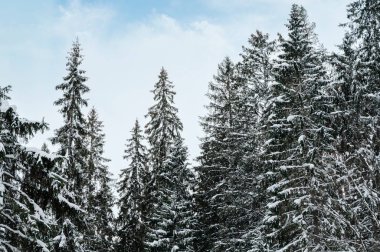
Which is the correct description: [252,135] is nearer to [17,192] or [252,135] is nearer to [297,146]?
[297,146]

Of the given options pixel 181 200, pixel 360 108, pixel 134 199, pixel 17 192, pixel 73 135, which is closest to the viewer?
pixel 17 192

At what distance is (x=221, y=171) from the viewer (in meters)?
26.4

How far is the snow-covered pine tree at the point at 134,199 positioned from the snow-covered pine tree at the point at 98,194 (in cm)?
96

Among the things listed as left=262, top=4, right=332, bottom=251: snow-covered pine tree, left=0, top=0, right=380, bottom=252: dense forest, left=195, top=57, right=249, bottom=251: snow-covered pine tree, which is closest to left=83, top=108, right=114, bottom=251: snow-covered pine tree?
left=0, top=0, right=380, bottom=252: dense forest

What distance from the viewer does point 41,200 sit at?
10.9m

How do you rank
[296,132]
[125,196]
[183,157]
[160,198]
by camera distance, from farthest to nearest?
[125,196] < [183,157] < [160,198] < [296,132]

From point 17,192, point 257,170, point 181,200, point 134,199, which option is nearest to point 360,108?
point 257,170

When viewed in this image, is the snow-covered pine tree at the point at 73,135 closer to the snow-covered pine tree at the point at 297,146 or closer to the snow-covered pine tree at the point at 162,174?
the snow-covered pine tree at the point at 162,174

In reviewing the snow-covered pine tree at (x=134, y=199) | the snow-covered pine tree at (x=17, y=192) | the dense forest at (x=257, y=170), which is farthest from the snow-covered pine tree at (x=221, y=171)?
the snow-covered pine tree at (x=17, y=192)

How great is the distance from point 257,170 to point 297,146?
15.9ft

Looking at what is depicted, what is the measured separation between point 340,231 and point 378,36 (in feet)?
24.3

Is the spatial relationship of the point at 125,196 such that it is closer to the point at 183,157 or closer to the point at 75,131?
the point at 183,157

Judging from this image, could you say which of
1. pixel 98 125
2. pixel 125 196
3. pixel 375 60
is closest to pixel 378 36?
pixel 375 60

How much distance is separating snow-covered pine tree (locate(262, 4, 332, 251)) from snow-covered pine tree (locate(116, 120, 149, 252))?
12.2m
